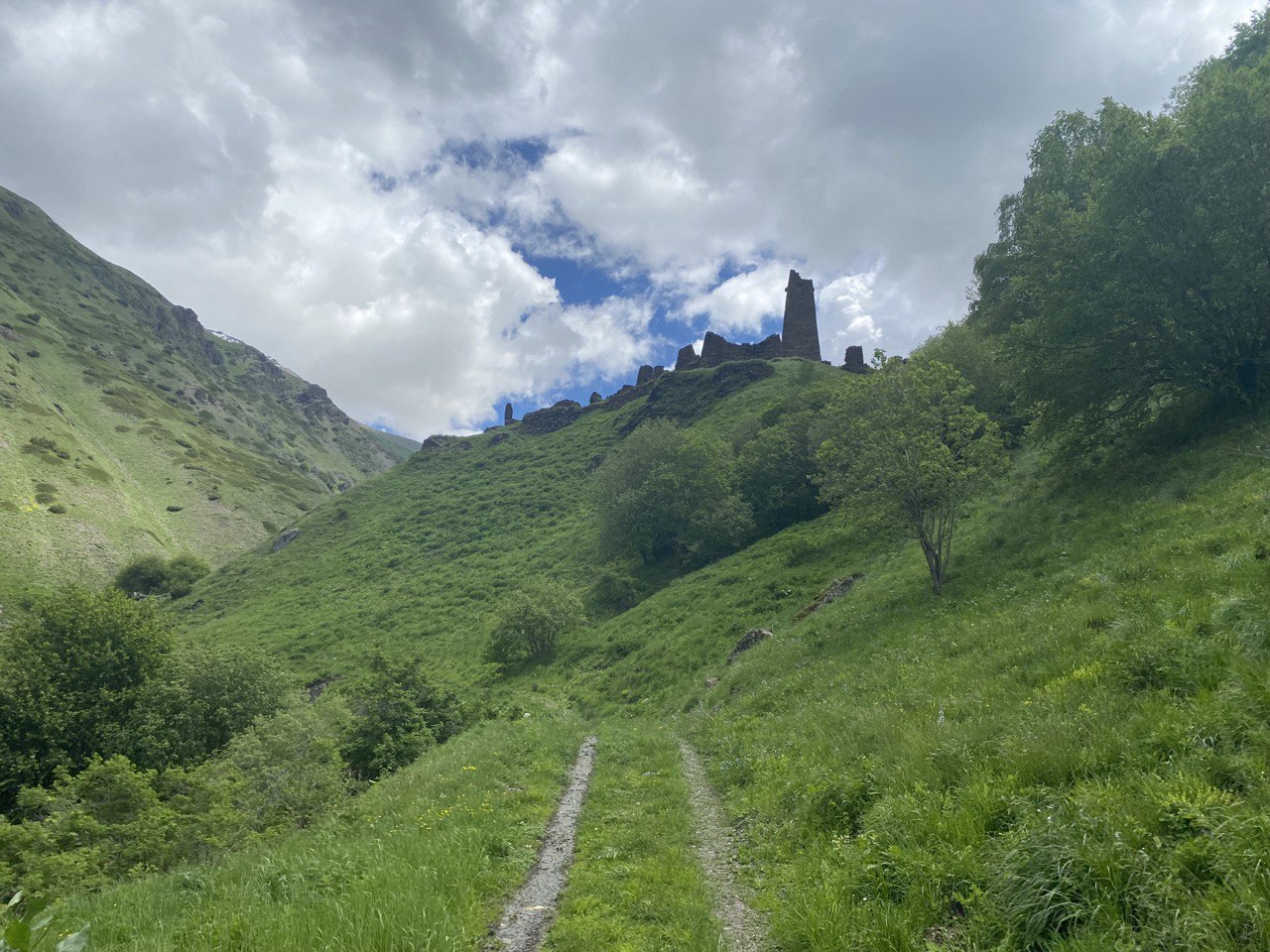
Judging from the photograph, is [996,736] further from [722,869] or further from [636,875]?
[636,875]

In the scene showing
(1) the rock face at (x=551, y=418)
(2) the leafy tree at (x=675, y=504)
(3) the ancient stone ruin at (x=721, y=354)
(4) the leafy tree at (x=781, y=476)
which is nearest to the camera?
(2) the leafy tree at (x=675, y=504)

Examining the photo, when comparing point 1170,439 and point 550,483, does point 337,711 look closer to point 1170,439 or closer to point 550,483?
point 1170,439

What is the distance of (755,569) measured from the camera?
124 feet

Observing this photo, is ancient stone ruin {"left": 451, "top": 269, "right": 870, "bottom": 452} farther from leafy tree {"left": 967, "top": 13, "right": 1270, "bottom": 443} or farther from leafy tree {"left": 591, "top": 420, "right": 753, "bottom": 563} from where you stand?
leafy tree {"left": 967, "top": 13, "right": 1270, "bottom": 443}

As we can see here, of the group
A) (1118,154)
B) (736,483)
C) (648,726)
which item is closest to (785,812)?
(648,726)

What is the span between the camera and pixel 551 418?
12731cm

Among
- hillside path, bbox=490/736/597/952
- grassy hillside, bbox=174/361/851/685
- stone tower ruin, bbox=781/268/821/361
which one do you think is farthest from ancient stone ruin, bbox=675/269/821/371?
hillside path, bbox=490/736/597/952

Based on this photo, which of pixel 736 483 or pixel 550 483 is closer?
pixel 736 483

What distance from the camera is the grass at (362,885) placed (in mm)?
6531

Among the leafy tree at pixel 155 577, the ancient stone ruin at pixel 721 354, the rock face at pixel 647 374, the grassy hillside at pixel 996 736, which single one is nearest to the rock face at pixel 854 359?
the ancient stone ruin at pixel 721 354

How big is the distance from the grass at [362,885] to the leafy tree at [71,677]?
1723 centimetres

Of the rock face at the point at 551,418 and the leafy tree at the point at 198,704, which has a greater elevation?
the rock face at the point at 551,418

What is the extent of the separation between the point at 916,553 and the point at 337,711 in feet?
87.3

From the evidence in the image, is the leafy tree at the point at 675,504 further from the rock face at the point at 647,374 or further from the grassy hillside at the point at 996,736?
the rock face at the point at 647,374
